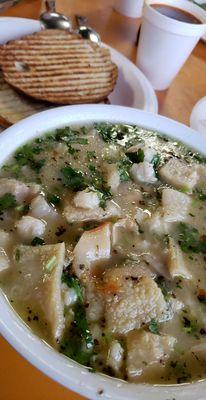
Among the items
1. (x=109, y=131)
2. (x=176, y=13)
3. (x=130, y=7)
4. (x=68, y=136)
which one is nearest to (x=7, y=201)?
(x=68, y=136)

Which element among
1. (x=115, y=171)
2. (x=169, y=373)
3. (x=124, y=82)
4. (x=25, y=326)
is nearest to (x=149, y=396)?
(x=169, y=373)

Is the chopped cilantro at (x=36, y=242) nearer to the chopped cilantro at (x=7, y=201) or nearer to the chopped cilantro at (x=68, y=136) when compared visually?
the chopped cilantro at (x=7, y=201)

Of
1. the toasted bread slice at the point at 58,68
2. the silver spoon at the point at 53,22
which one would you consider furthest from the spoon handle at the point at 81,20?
the toasted bread slice at the point at 58,68

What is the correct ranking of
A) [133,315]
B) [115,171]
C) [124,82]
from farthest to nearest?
[124,82]
[115,171]
[133,315]

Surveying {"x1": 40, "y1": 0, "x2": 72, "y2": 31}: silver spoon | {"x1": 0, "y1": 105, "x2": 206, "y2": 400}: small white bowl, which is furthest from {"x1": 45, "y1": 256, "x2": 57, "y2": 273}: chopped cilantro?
{"x1": 40, "y1": 0, "x2": 72, "y2": 31}: silver spoon

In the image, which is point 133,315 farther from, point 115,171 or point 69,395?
point 115,171

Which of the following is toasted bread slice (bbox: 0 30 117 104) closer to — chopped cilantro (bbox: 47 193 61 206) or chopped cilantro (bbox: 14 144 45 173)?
chopped cilantro (bbox: 14 144 45 173)

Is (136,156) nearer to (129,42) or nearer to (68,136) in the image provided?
(68,136)
